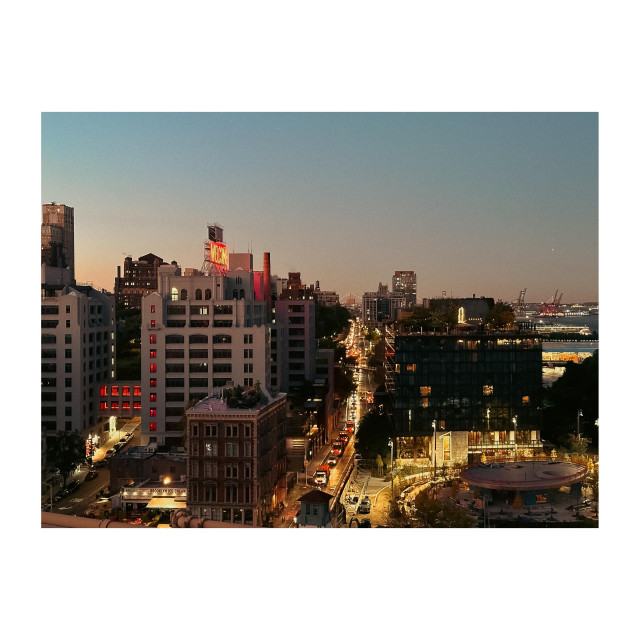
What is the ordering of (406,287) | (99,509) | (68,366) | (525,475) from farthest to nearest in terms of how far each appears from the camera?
(406,287)
(68,366)
(525,475)
(99,509)

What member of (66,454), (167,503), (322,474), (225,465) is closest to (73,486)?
(66,454)

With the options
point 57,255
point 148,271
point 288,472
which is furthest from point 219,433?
point 148,271

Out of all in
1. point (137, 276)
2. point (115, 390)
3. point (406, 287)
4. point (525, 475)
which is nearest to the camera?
point (525, 475)

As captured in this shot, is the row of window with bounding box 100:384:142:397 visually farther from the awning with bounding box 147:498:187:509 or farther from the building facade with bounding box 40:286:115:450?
the awning with bounding box 147:498:187:509

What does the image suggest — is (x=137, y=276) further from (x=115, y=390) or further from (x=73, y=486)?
(x=73, y=486)

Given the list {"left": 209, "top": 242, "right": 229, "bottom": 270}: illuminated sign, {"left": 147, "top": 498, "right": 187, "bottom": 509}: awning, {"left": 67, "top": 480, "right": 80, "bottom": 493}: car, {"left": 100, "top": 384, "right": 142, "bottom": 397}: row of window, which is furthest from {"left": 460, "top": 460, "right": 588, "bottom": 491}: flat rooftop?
{"left": 100, "top": 384, "right": 142, "bottom": 397}: row of window

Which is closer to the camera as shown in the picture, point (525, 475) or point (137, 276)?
point (525, 475)
